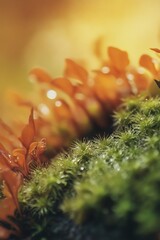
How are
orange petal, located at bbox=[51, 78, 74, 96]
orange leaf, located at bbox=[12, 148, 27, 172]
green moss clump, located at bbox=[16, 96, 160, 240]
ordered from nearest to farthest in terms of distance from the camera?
green moss clump, located at bbox=[16, 96, 160, 240] < orange leaf, located at bbox=[12, 148, 27, 172] < orange petal, located at bbox=[51, 78, 74, 96]

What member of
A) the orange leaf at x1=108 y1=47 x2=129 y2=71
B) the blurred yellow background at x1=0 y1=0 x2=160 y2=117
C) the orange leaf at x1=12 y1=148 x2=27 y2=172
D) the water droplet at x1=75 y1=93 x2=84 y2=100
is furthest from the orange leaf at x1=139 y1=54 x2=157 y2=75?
the blurred yellow background at x1=0 y1=0 x2=160 y2=117

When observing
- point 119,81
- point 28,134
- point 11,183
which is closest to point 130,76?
point 119,81

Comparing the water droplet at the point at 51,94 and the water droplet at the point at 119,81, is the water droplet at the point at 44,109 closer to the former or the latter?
the water droplet at the point at 51,94

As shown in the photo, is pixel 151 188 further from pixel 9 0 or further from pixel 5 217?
pixel 9 0

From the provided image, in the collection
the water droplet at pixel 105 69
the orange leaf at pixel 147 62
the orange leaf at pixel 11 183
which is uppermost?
the orange leaf at pixel 11 183

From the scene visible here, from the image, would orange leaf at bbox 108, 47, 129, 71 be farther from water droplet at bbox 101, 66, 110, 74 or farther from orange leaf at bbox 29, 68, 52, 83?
orange leaf at bbox 29, 68, 52, 83

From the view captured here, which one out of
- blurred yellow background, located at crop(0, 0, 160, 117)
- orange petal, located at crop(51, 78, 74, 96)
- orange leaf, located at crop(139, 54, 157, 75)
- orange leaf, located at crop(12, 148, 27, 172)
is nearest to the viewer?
orange leaf, located at crop(12, 148, 27, 172)

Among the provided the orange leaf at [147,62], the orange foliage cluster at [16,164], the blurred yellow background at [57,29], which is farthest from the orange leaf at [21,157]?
the blurred yellow background at [57,29]
